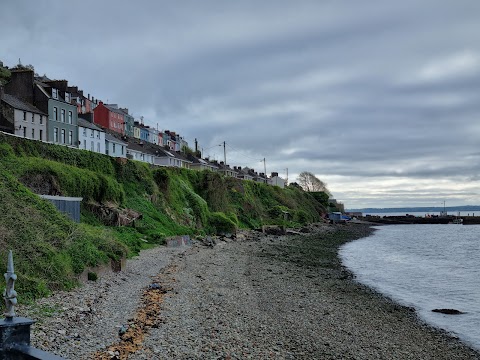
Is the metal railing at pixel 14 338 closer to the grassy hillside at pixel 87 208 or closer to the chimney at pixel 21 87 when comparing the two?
the grassy hillside at pixel 87 208

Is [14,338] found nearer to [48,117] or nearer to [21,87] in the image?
[48,117]

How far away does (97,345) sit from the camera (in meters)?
10.6

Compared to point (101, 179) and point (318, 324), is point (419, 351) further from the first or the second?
point (101, 179)

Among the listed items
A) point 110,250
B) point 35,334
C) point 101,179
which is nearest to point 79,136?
point 101,179

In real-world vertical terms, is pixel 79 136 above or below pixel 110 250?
above

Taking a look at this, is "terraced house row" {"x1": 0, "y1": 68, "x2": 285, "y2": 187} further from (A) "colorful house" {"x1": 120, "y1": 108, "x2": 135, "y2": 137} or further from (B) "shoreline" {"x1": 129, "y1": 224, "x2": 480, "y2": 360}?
(B) "shoreline" {"x1": 129, "y1": 224, "x2": 480, "y2": 360}

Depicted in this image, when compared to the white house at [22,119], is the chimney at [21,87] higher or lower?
higher

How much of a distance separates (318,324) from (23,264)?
1030 centimetres

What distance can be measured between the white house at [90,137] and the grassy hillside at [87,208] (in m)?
17.0

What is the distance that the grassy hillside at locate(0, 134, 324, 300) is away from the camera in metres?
15.2

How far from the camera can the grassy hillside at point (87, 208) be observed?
49.8ft

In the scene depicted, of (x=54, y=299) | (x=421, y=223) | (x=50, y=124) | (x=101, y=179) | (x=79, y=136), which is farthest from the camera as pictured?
(x=421, y=223)

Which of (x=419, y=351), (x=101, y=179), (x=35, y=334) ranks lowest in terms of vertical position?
(x=419, y=351)

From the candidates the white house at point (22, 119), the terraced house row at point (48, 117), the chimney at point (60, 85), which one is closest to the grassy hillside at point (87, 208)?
the terraced house row at point (48, 117)
